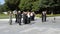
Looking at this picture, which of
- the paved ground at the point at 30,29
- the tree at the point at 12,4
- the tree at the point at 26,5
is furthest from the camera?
the tree at the point at 12,4

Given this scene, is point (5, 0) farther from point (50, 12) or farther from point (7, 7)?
point (50, 12)

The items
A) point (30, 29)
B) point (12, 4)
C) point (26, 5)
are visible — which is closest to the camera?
point (30, 29)

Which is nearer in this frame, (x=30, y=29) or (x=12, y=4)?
(x=30, y=29)

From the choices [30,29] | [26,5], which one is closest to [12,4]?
[26,5]

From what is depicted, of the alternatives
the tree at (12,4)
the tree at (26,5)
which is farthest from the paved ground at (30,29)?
the tree at (12,4)

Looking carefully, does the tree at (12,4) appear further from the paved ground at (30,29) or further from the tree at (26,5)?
the paved ground at (30,29)

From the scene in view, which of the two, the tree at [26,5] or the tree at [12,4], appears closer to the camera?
the tree at [26,5]

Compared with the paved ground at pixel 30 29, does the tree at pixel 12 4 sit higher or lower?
higher

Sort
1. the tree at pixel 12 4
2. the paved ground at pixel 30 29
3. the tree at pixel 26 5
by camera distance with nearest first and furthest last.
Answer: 1. the paved ground at pixel 30 29
2. the tree at pixel 26 5
3. the tree at pixel 12 4

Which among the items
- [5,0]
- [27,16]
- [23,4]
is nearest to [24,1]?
[23,4]

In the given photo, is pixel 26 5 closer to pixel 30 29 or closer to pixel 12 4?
pixel 12 4

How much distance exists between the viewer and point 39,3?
195 feet

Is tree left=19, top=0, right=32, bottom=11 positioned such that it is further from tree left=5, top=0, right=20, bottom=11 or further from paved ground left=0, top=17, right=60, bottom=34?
paved ground left=0, top=17, right=60, bottom=34

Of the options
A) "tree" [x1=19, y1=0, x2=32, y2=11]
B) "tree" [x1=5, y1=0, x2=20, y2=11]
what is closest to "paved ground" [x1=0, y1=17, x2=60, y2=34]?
"tree" [x1=19, y1=0, x2=32, y2=11]
